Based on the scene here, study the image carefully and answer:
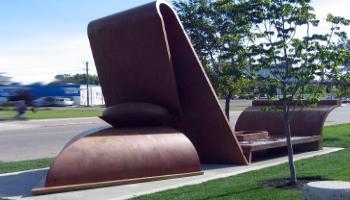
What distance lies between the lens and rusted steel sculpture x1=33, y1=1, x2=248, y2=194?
9.25m

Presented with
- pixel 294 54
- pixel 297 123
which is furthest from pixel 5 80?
pixel 297 123

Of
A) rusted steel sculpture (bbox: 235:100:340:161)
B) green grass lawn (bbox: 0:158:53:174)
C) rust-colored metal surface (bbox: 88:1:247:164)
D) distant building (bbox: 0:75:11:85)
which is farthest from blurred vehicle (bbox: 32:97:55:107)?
rusted steel sculpture (bbox: 235:100:340:161)

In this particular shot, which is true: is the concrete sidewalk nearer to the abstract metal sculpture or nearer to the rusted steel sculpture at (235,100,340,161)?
the abstract metal sculpture

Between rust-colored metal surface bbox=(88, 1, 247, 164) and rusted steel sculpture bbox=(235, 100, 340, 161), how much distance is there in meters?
2.26

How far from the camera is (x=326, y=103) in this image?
614 inches

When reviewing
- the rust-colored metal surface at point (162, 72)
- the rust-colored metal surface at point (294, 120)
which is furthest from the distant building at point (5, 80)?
the rust-colored metal surface at point (294, 120)

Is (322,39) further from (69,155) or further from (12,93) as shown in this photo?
(12,93)

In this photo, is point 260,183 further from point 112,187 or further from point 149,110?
point 149,110

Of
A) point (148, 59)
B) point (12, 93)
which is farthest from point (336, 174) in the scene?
point (12, 93)

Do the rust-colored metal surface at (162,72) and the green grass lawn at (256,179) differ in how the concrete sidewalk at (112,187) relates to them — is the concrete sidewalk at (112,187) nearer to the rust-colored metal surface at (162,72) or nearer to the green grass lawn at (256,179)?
the green grass lawn at (256,179)

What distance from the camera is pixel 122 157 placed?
30.3 feet

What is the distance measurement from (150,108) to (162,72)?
79 centimetres

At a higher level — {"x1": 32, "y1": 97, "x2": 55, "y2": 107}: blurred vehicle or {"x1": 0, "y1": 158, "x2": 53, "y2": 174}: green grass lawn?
{"x1": 32, "y1": 97, "x2": 55, "y2": 107}: blurred vehicle

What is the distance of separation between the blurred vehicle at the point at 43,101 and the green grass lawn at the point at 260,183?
5.57 metres
